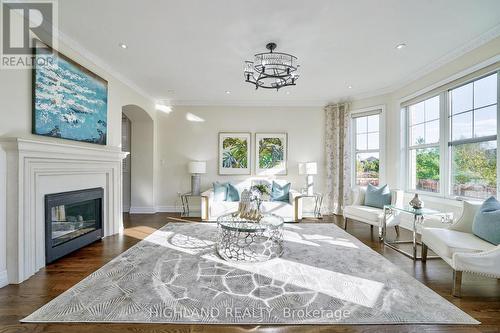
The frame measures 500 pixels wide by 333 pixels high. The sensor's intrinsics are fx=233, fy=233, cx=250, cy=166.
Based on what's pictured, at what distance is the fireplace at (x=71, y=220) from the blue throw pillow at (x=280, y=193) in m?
3.39

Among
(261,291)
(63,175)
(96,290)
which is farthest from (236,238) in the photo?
(63,175)

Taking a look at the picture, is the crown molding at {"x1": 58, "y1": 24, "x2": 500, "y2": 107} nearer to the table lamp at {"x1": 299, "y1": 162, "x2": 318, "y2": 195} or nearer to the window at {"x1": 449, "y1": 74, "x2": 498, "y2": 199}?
the window at {"x1": 449, "y1": 74, "x2": 498, "y2": 199}

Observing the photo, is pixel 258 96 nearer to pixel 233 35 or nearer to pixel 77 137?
Answer: pixel 233 35

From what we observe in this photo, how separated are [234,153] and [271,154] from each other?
0.96m

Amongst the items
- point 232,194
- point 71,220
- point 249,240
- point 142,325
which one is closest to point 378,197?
point 249,240

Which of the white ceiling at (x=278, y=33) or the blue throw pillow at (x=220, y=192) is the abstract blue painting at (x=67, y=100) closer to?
the white ceiling at (x=278, y=33)

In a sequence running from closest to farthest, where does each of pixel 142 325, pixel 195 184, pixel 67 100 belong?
pixel 142 325, pixel 67 100, pixel 195 184

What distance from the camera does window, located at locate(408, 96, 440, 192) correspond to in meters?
4.20

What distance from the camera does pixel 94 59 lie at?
3.63 m

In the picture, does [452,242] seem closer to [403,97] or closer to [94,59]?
A: [403,97]

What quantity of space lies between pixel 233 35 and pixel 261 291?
3.02 m

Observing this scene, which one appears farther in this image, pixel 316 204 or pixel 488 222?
pixel 316 204

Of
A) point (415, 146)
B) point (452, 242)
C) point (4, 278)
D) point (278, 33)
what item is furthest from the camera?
point (415, 146)

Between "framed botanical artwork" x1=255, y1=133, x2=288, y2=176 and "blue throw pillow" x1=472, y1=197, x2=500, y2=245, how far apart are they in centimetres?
380
